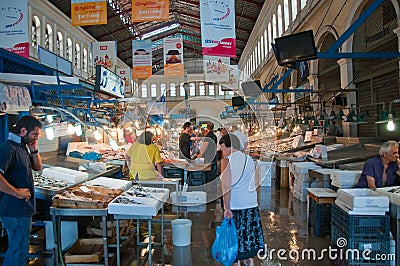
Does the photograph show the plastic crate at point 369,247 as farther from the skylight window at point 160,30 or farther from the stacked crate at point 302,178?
the skylight window at point 160,30

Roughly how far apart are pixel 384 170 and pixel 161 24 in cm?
2348

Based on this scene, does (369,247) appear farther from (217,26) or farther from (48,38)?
(48,38)

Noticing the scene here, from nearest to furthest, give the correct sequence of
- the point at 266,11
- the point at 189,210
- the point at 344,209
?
the point at 344,209 < the point at 189,210 < the point at 266,11

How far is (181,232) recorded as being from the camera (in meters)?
4.88

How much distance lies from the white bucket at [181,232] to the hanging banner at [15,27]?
22.7ft

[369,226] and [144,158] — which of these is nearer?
A: [369,226]

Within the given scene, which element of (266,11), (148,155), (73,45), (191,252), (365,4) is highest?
(266,11)

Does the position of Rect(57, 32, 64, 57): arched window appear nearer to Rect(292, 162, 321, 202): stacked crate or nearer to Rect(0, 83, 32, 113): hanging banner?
Rect(0, 83, 32, 113): hanging banner

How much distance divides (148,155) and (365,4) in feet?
22.0

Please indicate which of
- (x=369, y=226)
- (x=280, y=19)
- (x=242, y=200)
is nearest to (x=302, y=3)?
(x=280, y=19)

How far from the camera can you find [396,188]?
166 inches

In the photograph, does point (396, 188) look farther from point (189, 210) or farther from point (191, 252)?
point (189, 210)

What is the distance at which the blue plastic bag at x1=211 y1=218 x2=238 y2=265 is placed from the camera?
3.56 m

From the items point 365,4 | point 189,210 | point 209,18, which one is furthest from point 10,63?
point 365,4
